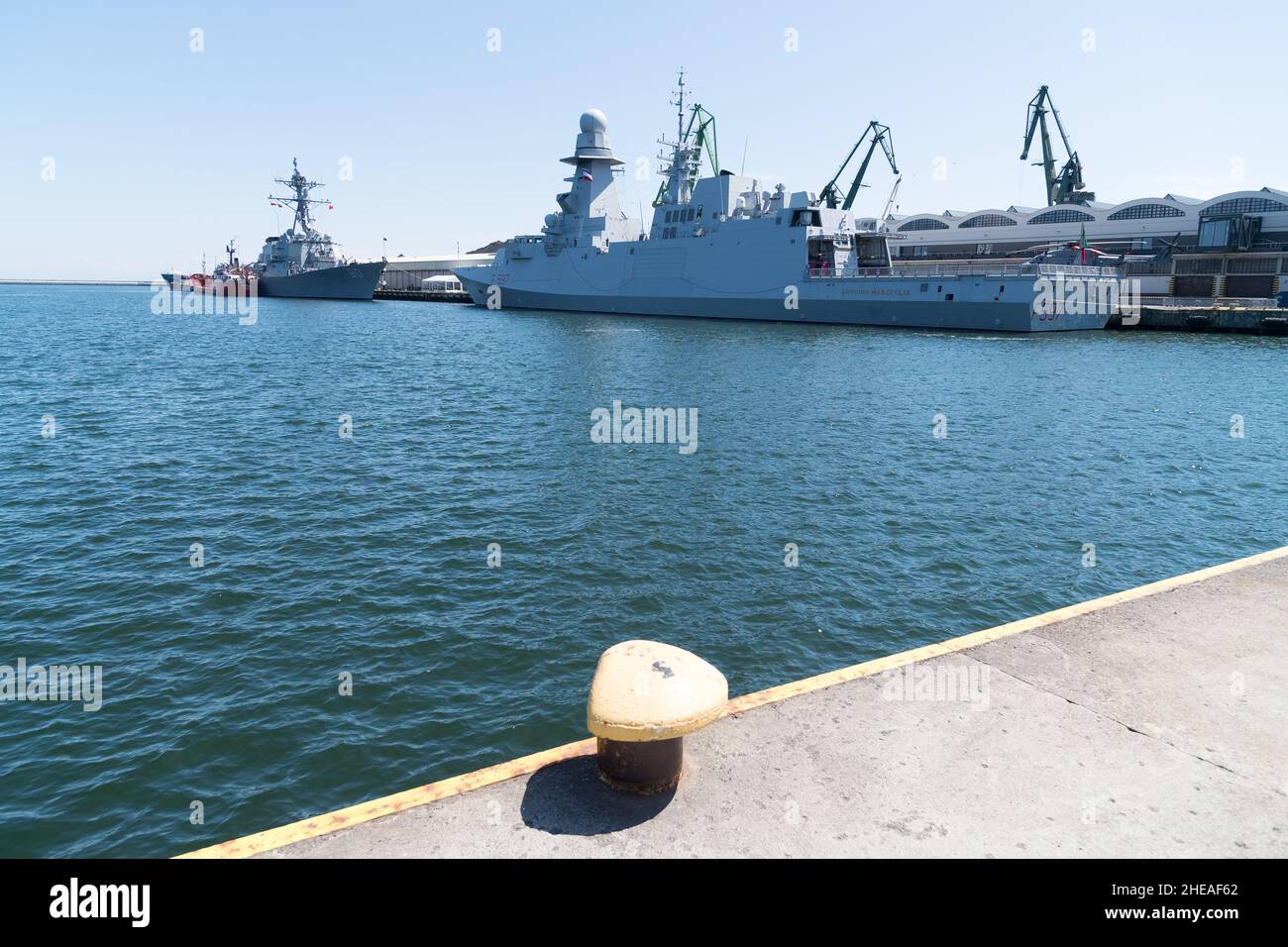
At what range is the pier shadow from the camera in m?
4.07

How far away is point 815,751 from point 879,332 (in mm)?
51385

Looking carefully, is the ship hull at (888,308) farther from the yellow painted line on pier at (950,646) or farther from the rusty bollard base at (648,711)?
the rusty bollard base at (648,711)

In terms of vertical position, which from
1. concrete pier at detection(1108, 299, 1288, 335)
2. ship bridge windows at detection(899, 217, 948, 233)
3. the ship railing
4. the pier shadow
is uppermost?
ship bridge windows at detection(899, 217, 948, 233)

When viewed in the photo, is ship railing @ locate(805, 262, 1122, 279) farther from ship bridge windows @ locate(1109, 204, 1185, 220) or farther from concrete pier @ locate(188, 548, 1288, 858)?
concrete pier @ locate(188, 548, 1288, 858)

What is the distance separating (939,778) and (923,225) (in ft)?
338

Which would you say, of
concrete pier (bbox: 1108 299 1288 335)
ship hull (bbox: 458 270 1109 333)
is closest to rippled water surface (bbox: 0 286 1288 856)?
ship hull (bbox: 458 270 1109 333)

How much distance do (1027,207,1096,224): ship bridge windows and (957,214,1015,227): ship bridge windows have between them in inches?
109

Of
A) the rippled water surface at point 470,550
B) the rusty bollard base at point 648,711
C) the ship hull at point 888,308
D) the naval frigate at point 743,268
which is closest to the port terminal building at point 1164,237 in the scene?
the naval frigate at point 743,268

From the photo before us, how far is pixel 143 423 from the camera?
20766mm

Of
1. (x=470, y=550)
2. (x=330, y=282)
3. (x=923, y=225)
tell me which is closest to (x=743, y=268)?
(x=923, y=225)

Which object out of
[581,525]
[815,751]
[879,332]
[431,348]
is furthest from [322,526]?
[879,332]

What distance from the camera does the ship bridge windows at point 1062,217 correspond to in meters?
78.8
